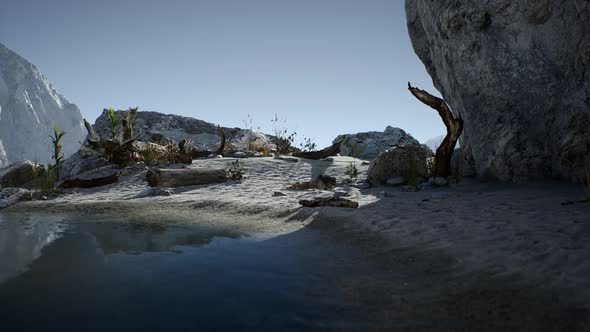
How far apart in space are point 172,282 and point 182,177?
6.55 meters

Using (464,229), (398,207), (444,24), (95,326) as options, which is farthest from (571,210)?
(444,24)

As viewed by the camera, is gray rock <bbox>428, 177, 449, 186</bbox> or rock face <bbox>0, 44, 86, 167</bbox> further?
rock face <bbox>0, 44, 86, 167</bbox>

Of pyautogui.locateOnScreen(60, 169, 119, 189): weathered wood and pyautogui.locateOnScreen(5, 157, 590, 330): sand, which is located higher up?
pyautogui.locateOnScreen(60, 169, 119, 189): weathered wood

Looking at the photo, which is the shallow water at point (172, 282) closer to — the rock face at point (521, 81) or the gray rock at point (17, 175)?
the rock face at point (521, 81)

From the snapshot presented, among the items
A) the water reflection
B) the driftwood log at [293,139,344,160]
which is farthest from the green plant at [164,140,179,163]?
the water reflection

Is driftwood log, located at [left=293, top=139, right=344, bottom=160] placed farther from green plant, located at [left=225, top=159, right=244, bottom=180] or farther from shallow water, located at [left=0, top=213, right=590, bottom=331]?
shallow water, located at [left=0, top=213, right=590, bottom=331]

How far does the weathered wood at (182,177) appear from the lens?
8.76m

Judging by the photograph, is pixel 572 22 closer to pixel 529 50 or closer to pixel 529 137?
pixel 529 50

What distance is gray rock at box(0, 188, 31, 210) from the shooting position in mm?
7480

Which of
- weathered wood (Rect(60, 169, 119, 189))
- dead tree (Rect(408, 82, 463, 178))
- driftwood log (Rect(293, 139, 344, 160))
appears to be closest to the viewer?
dead tree (Rect(408, 82, 463, 178))

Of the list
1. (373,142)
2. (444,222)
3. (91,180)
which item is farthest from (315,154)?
(444,222)

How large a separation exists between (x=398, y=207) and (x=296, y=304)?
3322mm

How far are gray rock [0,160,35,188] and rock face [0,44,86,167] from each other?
4395 inches

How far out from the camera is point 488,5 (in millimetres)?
6852
